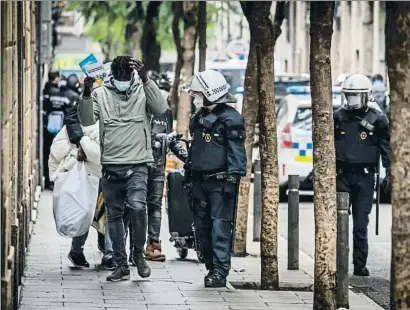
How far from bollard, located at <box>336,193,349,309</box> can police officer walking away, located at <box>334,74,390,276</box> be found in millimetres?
2883

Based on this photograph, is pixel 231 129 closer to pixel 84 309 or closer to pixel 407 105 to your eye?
pixel 84 309

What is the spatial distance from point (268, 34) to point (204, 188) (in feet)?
4.68

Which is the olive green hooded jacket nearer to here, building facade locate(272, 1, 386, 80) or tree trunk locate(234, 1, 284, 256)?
tree trunk locate(234, 1, 284, 256)

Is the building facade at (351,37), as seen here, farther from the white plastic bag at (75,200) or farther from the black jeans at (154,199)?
the white plastic bag at (75,200)

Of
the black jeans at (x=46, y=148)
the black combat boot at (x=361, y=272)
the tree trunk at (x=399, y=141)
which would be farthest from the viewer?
the black jeans at (x=46, y=148)

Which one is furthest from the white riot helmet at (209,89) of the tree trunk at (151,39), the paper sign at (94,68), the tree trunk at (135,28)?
the tree trunk at (135,28)

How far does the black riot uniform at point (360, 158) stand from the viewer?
13.3 metres

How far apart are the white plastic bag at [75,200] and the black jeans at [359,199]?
232 centimetres

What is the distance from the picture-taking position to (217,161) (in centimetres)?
1171

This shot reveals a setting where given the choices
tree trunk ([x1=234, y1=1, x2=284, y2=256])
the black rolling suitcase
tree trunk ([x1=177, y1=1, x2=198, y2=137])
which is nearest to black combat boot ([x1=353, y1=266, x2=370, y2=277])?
tree trunk ([x1=234, y1=1, x2=284, y2=256])

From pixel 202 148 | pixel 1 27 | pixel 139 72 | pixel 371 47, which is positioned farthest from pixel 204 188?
pixel 371 47

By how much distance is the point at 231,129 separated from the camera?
11664 mm

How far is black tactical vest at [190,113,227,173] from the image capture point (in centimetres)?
1172

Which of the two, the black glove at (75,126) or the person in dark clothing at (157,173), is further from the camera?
the person in dark clothing at (157,173)
